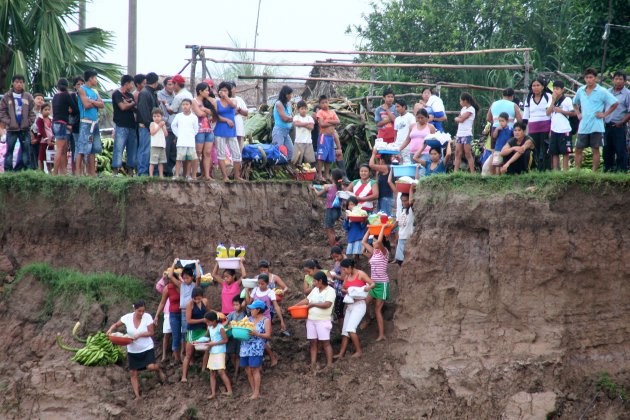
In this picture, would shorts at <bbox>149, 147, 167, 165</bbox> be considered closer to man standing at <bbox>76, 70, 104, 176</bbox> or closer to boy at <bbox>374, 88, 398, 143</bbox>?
man standing at <bbox>76, 70, 104, 176</bbox>

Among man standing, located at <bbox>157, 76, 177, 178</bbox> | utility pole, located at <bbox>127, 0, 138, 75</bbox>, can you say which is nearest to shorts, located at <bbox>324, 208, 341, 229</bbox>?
man standing, located at <bbox>157, 76, 177, 178</bbox>

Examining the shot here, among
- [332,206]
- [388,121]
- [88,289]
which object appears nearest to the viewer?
[332,206]

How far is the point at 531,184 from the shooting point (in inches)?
589

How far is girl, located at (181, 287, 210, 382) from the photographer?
52.7 ft

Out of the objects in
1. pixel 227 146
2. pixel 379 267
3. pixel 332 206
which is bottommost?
pixel 379 267

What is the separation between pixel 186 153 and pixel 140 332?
3.38 m

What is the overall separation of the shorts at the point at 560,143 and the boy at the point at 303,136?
203 inches

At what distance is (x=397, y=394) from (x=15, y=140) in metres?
9.01

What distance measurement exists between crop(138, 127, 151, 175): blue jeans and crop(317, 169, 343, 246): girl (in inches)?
125

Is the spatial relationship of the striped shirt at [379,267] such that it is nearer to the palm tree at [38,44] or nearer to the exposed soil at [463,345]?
the exposed soil at [463,345]

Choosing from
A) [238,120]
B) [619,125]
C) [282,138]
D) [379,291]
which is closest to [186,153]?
[238,120]

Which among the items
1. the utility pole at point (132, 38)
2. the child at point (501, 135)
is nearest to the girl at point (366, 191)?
the child at point (501, 135)

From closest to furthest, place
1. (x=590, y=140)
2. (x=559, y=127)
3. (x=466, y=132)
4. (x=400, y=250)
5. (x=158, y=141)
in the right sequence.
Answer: (x=590, y=140)
(x=559, y=127)
(x=400, y=250)
(x=466, y=132)
(x=158, y=141)

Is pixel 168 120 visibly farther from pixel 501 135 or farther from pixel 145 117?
pixel 501 135
